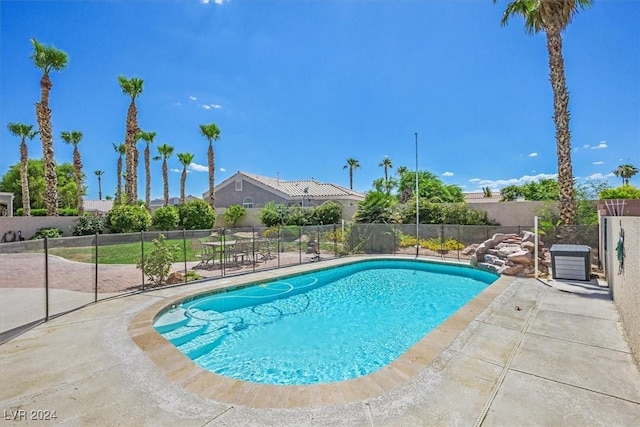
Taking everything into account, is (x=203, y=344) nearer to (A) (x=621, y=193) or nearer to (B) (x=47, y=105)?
(A) (x=621, y=193)

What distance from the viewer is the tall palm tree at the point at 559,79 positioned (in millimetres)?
10922

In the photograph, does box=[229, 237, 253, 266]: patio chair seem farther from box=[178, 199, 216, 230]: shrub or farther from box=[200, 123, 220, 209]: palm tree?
box=[200, 123, 220, 209]: palm tree

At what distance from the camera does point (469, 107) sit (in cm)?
1712

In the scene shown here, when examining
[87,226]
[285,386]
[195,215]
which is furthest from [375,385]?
[87,226]

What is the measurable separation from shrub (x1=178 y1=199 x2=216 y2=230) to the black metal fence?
9.21 metres

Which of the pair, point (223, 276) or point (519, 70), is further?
point (519, 70)

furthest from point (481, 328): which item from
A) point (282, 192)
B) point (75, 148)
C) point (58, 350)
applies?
point (75, 148)

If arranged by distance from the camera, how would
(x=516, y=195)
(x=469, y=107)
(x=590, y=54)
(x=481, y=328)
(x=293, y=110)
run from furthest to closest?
(x=516, y=195) < (x=293, y=110) < (x=469, y=107) < (x=590, y=54) < (x=481, y=328)

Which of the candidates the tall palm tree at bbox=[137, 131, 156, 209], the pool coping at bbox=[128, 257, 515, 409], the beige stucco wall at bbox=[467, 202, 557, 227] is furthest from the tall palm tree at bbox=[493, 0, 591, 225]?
the tall palm tree at bbox=[137, 131, 156, 209]

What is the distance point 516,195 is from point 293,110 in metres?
27.5

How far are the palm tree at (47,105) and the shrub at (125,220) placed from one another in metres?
4.53

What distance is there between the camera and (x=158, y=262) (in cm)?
793

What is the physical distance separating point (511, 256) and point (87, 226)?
22358 mm

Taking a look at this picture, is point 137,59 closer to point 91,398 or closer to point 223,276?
point 223,276
